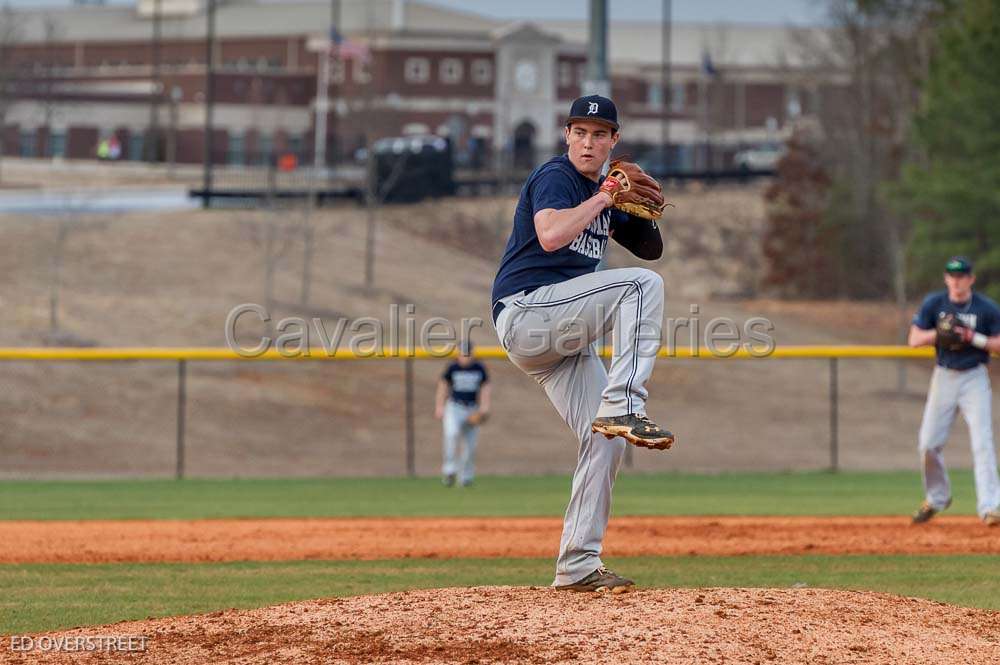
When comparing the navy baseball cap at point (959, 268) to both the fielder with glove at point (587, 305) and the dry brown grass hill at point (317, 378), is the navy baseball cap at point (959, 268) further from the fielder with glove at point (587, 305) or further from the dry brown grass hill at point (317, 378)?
the dry brown grass hill at point (317, 378)

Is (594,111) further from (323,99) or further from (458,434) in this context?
(323,99)

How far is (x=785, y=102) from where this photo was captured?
93.1m

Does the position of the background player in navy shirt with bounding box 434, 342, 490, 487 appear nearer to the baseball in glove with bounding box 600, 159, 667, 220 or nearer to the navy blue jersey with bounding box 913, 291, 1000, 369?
the navy blue jersey with bounding box 913, 291, 1000, 369

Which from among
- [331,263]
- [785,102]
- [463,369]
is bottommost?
[463,369]

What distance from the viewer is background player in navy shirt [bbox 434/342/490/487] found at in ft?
58.7

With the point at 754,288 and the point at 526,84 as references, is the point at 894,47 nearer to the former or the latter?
the point at 754,288

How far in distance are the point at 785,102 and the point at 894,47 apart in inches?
1791

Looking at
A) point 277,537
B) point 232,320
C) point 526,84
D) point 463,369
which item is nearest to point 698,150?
point 526,84

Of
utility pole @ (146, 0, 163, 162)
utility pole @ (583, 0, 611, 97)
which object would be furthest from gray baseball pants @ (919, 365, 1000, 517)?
utility pole @ (146, 0, 163, 162)

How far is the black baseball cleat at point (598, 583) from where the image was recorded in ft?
21.3

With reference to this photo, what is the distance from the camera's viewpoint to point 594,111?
633cm

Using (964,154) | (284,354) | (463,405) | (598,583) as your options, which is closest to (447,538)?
(598,583)

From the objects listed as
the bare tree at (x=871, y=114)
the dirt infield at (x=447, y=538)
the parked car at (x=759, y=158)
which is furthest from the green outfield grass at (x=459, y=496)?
the parked car at (x=759, y=158)

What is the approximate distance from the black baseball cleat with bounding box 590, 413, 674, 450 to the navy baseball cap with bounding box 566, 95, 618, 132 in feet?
4.28
